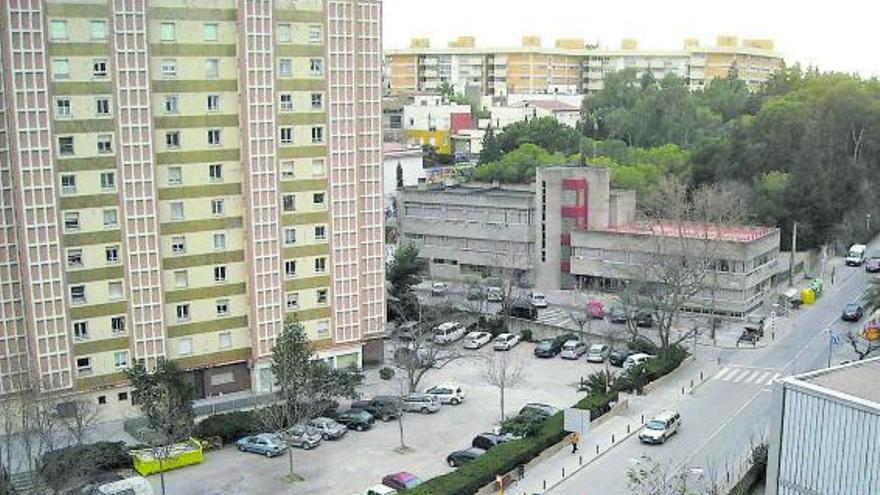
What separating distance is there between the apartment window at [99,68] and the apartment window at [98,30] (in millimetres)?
898

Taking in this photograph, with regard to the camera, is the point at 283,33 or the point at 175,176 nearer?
the point at 175,176

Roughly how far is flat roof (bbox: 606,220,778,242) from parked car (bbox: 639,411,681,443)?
1872 cm

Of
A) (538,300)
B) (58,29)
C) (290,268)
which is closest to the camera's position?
(58,29)

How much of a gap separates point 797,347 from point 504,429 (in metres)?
20.9

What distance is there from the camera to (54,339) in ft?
127

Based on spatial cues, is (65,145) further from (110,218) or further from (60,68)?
(110,218)

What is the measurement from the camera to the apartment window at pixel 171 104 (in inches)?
1608

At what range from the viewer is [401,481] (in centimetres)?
3262

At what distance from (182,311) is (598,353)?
2110cm

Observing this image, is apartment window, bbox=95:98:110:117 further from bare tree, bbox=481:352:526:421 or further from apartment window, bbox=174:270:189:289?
bare tree, bbox=481:352:526:421

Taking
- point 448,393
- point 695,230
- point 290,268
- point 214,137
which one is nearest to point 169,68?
point 214,137

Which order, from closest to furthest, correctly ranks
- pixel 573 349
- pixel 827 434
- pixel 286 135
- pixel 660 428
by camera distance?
1. pixel 827 434
2. pixel 660 428
3. pixel 286 135
4. pixel 573 349

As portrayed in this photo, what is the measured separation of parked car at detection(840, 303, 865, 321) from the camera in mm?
54344

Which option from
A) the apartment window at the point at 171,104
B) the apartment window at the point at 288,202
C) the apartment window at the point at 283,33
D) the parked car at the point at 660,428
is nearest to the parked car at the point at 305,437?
the apartment window at the point at 288,202
